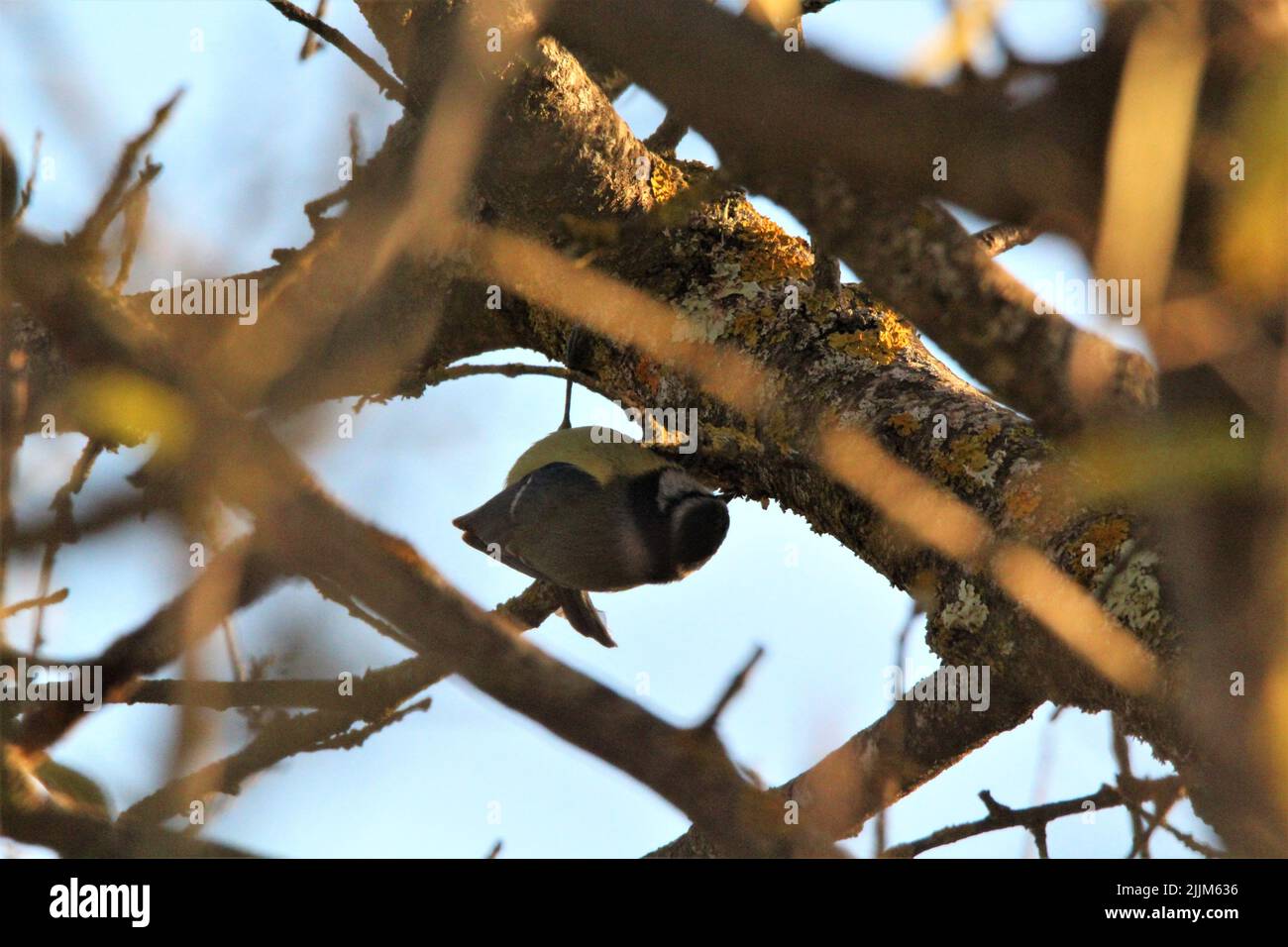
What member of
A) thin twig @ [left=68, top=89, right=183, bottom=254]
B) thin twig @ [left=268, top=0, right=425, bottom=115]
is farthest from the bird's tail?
thin twig @ [left=68, top=89, right=183, bottom=254]

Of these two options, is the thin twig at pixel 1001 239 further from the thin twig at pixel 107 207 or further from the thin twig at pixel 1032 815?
the thin twig at pixel 107 207

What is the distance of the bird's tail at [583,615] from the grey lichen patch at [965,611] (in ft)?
6.59

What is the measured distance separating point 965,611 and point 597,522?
1933 millimetres

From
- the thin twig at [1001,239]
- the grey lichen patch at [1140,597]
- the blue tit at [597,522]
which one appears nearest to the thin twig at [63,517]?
the grey lichen patch at [1140,597]

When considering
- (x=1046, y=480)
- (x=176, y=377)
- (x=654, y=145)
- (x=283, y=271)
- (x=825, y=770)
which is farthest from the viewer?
(x=654, y=145)

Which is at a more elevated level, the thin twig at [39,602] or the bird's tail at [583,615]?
the bird's tail at [583,615]

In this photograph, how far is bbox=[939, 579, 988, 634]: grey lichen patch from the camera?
7.82 feet

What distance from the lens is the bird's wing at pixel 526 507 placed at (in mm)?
4227

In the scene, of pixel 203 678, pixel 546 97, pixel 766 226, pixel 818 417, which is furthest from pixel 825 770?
pixel 203 678

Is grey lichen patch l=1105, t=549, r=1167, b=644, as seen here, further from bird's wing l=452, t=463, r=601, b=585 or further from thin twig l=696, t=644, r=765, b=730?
bird's wing l=452, t=463, r=601, b=585

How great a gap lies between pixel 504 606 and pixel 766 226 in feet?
5.06

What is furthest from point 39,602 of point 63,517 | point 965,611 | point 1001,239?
point 1001,239
